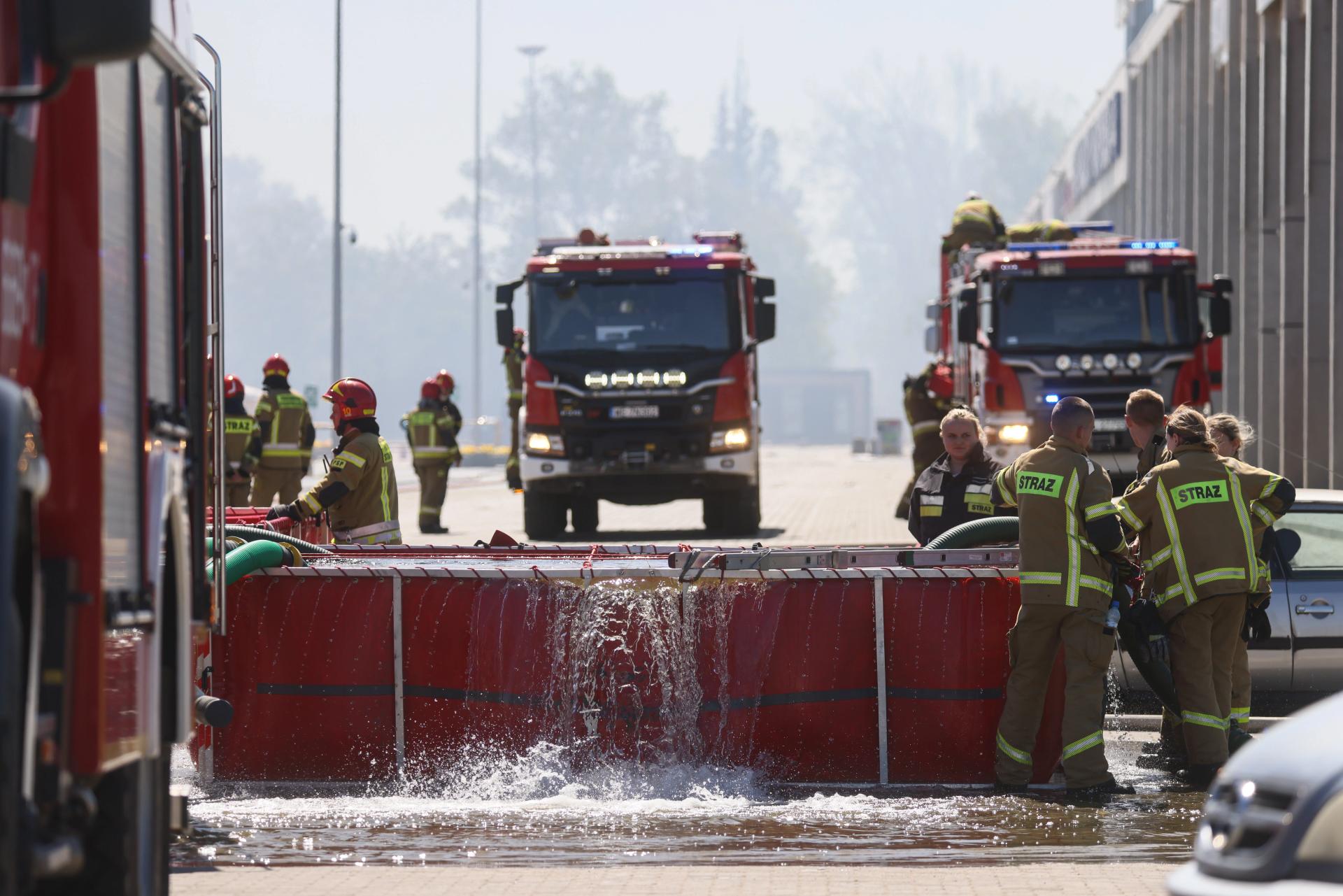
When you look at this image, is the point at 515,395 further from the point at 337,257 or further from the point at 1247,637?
the point at 337,257

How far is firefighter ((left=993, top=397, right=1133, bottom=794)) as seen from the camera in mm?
8789

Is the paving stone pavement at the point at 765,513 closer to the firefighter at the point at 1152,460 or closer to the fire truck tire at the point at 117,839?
the firefighter at the point at 1152,460

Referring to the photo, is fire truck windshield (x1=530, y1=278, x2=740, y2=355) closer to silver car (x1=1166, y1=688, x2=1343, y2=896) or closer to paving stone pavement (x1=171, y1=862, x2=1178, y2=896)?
paving stone pavement (x1=171, y1=862, x2=1178, y2=896)

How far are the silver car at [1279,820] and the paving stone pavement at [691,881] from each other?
2.46 metres

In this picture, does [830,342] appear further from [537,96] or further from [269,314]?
[269,314]

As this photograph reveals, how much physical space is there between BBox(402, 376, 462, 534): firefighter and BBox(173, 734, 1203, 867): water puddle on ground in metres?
14.6

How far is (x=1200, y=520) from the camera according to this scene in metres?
9.16

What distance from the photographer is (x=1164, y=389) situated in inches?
864

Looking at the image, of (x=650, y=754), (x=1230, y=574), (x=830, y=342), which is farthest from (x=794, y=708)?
(x=830, y=342)

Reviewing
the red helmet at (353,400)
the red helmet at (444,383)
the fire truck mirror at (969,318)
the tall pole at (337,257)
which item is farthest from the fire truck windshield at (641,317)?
the tall pole at (337,257)

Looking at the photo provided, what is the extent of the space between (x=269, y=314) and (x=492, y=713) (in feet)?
488

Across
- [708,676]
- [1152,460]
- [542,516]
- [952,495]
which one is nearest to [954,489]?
[952,495]

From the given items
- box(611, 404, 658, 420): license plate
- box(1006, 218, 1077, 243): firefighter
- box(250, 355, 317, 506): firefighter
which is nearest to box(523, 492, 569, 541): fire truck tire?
box(611, 404, 658, 420): license plate

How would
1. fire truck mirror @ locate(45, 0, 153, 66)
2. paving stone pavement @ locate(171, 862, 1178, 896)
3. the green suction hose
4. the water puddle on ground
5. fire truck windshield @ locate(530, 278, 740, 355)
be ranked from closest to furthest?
fire truck mirror @ locate(45, 0, 153, 66), paving stone pavement @ locate(171, 862, 1178, 896), the water puddle on ground, the green suction hose, fire truck windshield @ locate(530, 278, 740, 355)
